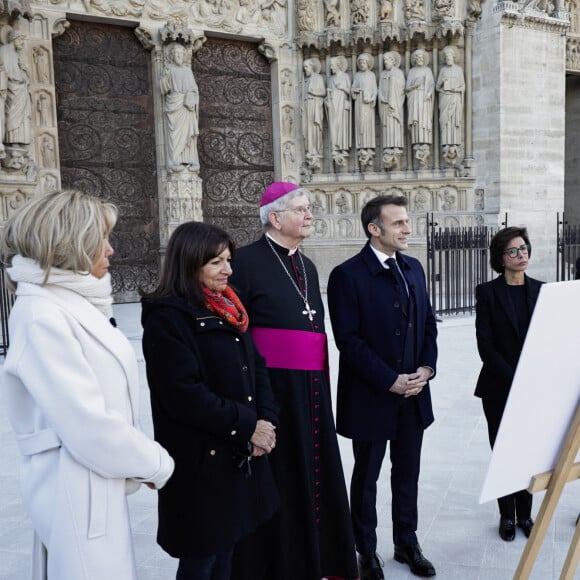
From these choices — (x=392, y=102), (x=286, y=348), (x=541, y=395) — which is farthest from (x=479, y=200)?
(x=541, y=395)

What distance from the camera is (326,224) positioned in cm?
1170

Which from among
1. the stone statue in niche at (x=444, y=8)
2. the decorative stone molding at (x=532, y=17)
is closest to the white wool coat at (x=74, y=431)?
the stone statue in niche at (x=444, y=8)

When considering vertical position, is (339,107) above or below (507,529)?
above

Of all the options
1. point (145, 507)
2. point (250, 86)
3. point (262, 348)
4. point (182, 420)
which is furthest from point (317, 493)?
point (250, 86)

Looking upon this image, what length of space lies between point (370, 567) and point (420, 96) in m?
9.55

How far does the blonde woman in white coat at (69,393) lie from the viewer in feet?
5.07

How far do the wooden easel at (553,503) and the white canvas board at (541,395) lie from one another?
0.03m

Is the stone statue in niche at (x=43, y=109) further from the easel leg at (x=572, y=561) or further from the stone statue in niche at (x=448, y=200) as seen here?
the easel leg at (x=572, y=561)

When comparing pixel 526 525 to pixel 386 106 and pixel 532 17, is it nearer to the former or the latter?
pixel 386 106

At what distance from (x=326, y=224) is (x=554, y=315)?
9.87m

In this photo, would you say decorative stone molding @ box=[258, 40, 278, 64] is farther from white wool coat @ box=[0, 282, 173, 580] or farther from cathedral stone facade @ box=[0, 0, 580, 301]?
white wool coat @ box=[0, 282, 173, 580]

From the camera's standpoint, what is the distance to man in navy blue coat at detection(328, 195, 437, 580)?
2.73 meters

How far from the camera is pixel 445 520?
3268mm

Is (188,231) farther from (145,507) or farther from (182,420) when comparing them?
(145,507)
